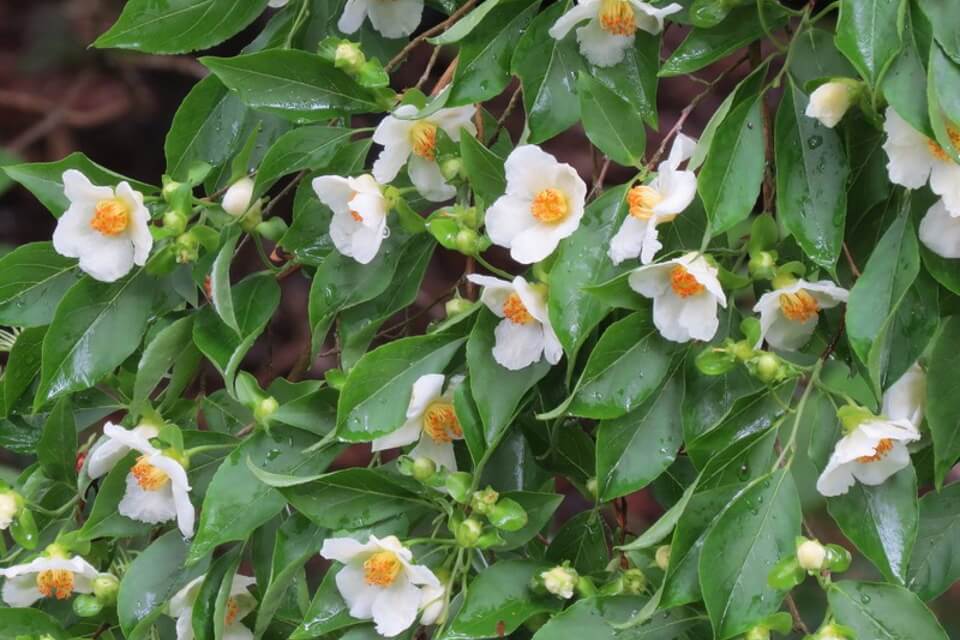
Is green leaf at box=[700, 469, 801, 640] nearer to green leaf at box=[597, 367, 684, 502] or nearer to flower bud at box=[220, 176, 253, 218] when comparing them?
green leaf at box=[597, 367, 684, 502]

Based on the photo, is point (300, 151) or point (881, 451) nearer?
point (881, 451)

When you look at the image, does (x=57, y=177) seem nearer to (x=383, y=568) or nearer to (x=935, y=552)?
(x=383, y=568)

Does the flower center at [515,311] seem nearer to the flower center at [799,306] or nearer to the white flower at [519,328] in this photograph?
the white flower at [519,328]

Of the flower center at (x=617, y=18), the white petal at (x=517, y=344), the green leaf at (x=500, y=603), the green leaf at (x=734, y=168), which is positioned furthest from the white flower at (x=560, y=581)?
the flower center at (x=617, y=18)

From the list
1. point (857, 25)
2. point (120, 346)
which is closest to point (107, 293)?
point (120, 346)

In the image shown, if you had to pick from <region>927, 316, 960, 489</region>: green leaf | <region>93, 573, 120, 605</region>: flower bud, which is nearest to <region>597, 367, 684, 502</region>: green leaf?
<region>927, 316, 960, 489</region>: green leaf

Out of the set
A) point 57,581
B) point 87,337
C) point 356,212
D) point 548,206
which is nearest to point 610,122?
point 548,206

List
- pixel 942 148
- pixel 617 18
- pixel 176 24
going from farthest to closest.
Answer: pixel 176 24 < pixel 617 18 < pixel 942 148

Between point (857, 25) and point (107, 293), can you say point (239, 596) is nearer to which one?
point (107, 293)
